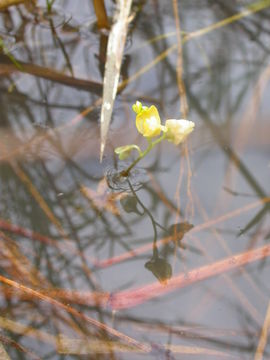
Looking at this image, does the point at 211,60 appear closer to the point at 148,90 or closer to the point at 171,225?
the point at 148,90

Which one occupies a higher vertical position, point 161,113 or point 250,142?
point 161,113

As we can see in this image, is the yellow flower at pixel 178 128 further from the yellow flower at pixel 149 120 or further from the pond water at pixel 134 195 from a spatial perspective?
→ the pond water at pixel 134 195

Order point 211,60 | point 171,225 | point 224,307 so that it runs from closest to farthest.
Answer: point 224,307 < point 171,225 < point 211,60

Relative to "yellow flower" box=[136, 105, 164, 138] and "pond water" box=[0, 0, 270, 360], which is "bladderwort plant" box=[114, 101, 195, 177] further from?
"pond water" box=[0, 0, 270, 360]

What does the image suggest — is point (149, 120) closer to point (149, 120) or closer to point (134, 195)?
point (149, 120)

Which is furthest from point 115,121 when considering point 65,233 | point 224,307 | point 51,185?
point 224,307

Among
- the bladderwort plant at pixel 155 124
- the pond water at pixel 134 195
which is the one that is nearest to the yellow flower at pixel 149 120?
the bladderwort plant at pixel 155 124

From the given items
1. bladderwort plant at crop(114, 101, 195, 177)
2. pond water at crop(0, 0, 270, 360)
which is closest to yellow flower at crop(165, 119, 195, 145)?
bladderwort plant at crop(114, 101, 195, 177)

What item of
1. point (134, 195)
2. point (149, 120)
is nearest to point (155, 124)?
point (149, 120)
